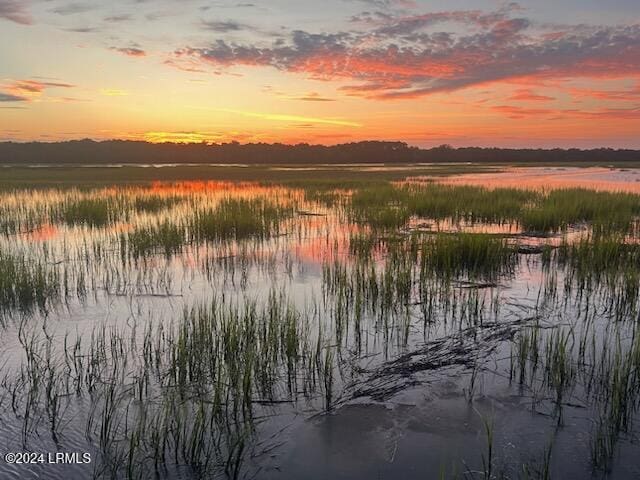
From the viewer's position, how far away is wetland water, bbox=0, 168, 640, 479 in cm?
404

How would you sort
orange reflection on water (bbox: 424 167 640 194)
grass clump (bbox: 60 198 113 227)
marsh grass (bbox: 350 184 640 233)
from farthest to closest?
orange reflection on water (bbox: 424 167 640 194) < grass clump (bbox: 60 198 113 227) < marsh grass (bbox: 350 184 640 233)

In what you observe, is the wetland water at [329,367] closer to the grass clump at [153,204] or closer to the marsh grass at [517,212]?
the marsh grass at [517,212]

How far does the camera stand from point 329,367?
17.6 ft

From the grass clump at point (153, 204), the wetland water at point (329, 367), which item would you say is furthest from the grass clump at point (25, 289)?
the grass clump at point (153, 204)

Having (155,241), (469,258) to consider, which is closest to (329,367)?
(469,258)

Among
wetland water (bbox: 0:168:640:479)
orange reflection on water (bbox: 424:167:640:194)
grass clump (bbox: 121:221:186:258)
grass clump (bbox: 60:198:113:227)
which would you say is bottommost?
wetland water (bbox: 0:168:640:479)

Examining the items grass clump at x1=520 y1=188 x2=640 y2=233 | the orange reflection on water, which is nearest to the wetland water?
grass clump at x1=520 y1=188 x2=640 y2=233

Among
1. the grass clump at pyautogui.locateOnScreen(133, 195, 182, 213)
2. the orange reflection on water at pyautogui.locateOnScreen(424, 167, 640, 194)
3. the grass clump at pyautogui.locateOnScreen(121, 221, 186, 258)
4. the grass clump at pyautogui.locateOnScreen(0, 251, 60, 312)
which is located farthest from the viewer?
the orange reflection on water at pyautogui.locateOnScreen(424, 167, 640, 194)

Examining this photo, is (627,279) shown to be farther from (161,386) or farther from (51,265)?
(51,265)

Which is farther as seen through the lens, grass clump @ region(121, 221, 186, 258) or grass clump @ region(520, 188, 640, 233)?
grass clump @ region(520, 188, 640, 233)

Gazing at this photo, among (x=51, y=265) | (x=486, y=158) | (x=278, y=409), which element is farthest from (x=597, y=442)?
(x=486, y=158)

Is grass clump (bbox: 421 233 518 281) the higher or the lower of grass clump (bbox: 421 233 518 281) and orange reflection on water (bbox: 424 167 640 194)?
the lower

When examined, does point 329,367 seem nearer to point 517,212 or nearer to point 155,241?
point 155,241

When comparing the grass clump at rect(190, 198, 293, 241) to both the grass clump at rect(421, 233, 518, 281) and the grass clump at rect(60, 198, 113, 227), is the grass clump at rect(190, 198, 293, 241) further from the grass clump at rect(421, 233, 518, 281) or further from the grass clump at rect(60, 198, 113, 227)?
the grass clump at rect(421, 233, 518, 281)
